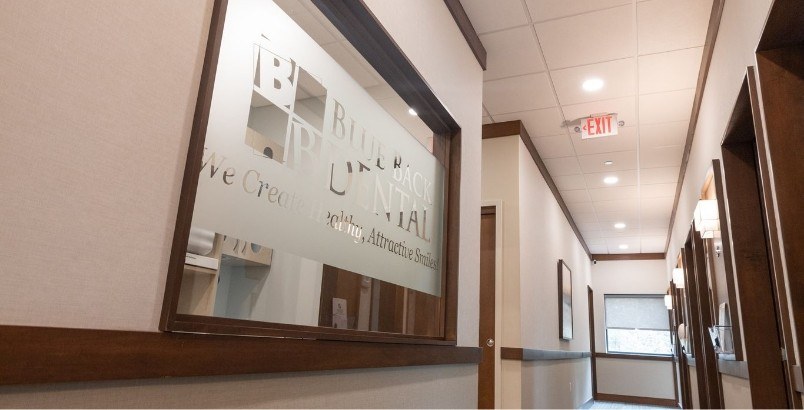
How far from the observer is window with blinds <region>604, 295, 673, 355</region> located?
985cm

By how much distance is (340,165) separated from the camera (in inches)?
68.2

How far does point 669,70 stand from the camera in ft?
11.8

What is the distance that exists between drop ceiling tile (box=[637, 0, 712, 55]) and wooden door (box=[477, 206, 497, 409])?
5.82 feet

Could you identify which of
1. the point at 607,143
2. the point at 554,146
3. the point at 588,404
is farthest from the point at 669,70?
the point at 588,404

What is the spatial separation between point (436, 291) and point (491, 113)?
238cm

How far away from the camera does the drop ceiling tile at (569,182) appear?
600 cm

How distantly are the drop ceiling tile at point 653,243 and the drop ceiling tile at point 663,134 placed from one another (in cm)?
462

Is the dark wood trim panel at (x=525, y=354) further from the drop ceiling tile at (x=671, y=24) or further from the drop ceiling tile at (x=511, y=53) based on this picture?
the drop ceiling tile at (x=671, y=24)

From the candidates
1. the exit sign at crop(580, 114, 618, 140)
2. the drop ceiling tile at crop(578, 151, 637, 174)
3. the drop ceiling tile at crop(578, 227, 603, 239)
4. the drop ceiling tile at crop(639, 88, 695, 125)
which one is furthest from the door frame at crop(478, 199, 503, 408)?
the drop ceiling tile at crop(578, 227, 603, 239)

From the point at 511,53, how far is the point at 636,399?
27.3ft

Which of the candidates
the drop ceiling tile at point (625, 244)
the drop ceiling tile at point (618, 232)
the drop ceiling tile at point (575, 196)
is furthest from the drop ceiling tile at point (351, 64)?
the drop ceiling tile at point (625, 244)

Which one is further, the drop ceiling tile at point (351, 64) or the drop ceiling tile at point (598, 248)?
the drop ceiling tile at point (598, 248)

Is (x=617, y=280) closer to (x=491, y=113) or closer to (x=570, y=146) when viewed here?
(x=570, y=146)

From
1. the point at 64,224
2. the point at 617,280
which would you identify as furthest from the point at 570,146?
the point at 617,280
